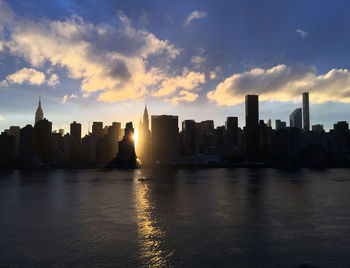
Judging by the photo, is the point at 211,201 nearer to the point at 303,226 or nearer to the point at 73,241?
the point at 303,226

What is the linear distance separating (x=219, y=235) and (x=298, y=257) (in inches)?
633

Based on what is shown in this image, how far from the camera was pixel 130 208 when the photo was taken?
91.6 metres

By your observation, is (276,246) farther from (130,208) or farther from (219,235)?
(130,208)

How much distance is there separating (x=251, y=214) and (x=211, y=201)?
89.3 feet

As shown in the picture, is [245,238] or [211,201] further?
[211,201]

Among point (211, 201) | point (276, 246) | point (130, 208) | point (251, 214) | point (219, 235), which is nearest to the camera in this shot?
point (276, 246)

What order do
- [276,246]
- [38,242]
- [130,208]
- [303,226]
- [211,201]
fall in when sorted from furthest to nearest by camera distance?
[211,201] → [130,208] → [303,226] → [38,242] → [276,246]

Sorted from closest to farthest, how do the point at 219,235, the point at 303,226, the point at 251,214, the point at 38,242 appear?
the point at 38,242
the point at 219,235
the point at 303,226
the point at 251,214

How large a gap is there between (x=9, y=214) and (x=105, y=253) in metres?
50.6

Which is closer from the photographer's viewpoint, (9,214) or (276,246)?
(276,246)

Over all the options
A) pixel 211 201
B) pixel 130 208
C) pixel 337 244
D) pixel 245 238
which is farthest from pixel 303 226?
pixel 130 208

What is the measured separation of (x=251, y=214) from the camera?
259 feet

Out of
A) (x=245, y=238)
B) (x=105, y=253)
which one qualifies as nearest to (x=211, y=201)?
(x=245, y=238)

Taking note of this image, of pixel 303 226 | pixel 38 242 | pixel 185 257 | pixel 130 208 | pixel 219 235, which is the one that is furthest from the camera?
pixel 130 208
